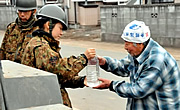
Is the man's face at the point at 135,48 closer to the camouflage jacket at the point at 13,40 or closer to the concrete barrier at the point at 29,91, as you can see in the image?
the concrete barrier at the point at 29,91

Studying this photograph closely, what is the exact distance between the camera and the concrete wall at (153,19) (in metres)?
10.3

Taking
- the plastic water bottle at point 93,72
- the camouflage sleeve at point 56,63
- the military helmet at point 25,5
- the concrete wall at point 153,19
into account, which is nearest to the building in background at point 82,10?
the concrete wall at point 153,19

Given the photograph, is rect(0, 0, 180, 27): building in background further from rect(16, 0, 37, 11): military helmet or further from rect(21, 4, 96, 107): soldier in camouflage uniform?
rect(21, 4, 96, 107): soldier in camouflage uniform

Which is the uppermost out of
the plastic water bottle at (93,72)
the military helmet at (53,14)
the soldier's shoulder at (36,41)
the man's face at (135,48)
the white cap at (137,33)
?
the military helmet at (53,14)

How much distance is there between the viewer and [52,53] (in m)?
2.52

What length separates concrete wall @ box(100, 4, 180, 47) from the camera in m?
10.3

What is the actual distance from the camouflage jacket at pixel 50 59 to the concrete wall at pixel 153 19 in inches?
325

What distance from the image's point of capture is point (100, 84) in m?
2.65

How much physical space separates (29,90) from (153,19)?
9.63 metres

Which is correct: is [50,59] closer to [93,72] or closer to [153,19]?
[93,72]

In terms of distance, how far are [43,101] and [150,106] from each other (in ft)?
3.20

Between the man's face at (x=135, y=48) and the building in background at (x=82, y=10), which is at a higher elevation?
the building in background at (x=82, y=10)

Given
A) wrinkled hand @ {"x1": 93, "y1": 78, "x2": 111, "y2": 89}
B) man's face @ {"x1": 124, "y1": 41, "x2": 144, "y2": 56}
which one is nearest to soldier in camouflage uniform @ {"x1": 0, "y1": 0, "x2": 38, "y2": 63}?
wrinkled hand @ {"x1": 93, "y1": 78, "x2": 111, "y2": 89}

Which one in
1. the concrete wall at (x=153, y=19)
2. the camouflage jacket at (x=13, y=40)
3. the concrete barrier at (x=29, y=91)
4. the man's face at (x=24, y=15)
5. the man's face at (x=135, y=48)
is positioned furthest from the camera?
the concrete wall at (x=153, y=19)
